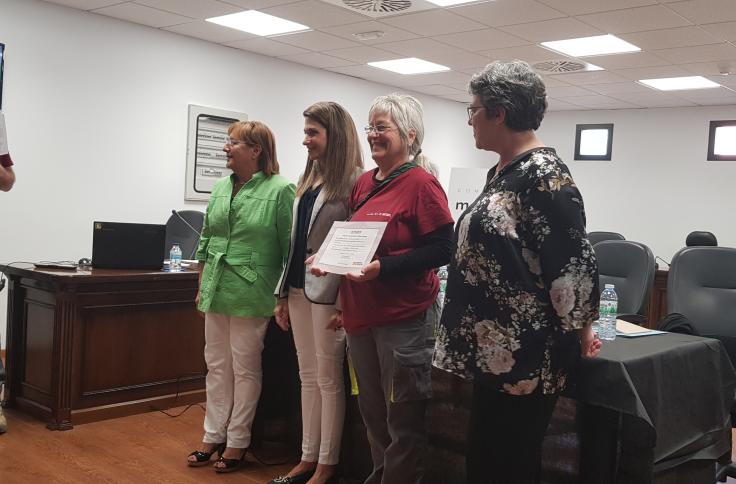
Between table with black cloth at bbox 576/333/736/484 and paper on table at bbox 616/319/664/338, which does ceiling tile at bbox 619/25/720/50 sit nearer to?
paper on table at bbox 616/319/664/338

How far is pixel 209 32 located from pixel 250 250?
414 cm

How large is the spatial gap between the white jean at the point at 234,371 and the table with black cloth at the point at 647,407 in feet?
4.63

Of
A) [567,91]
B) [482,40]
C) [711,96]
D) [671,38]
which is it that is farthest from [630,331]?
[711,96]

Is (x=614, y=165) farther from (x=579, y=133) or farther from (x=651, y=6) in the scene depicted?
(x=651, y=6)

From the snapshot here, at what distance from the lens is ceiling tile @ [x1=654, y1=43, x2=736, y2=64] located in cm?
616

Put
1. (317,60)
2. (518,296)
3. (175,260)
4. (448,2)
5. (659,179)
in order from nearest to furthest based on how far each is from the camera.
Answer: (518,296) < (175,260) < (448,2) < (317,60) < (659,179)

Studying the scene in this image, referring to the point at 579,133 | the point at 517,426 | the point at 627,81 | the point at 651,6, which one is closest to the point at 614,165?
the point at 579,133

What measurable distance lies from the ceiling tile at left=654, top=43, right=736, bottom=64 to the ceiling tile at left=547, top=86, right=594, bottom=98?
5.28ft

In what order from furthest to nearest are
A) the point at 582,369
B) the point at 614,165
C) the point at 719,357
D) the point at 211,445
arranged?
the point at 614,165, the point at 211,445, the point at 719,357, the point at 582,369

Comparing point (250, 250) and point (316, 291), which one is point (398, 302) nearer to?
point (316, 291)

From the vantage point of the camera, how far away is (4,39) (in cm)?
552

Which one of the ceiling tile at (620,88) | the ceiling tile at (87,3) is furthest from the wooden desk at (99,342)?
the ceiling tile at (620,88)

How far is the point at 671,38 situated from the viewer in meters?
5.93

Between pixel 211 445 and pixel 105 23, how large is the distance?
14.0 feet
